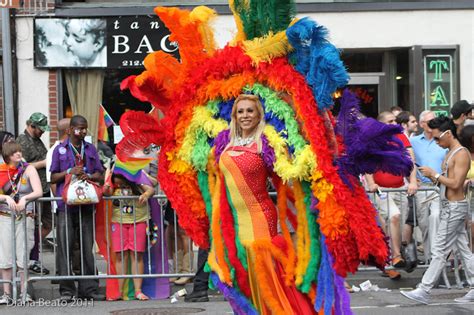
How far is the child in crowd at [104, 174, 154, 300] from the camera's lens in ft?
34.6

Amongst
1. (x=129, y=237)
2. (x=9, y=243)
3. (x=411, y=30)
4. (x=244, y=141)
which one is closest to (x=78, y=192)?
(x=129, y=237)

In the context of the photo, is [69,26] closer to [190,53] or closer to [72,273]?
[72,273]

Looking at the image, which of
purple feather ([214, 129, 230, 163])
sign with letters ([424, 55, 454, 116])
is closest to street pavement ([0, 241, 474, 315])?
purple feather ([214, 129, 230, 163])

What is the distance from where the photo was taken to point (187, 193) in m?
7.06

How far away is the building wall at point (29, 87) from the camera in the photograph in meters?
13.4

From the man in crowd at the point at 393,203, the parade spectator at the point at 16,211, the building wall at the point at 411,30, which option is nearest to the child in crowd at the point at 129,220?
the parade spectator at the point at 16,211

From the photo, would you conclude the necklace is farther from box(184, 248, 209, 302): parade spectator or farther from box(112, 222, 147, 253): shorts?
box(112, 222, 147, 253): shorts

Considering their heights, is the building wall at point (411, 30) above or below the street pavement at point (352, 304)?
above

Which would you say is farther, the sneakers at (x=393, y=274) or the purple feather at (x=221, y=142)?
the sneakers at (x=393, y=274)

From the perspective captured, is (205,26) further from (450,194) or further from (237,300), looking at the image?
(450,194)

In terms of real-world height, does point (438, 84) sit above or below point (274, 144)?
above

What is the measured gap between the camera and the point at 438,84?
45.5ft

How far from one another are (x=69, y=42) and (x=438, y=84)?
5.27m

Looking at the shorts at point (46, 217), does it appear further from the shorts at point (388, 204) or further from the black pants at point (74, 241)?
the shorts at point (388, 204)
